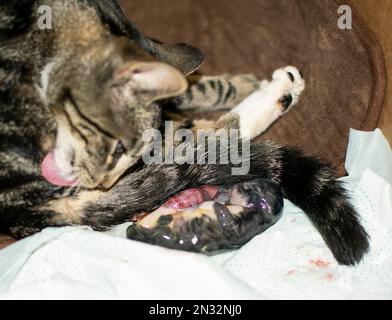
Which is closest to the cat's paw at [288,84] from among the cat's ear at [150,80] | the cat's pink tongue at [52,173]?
the cat's ear at [150,80]

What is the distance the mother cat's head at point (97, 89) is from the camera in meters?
1.17

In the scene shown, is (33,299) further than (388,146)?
No

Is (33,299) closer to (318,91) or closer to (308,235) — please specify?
(308,235)

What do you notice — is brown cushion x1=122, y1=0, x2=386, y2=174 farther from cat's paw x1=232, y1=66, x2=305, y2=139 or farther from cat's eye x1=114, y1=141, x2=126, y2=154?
cat's eye x1=114, y1=141, x2=126, y2=154

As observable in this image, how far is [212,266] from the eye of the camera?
1.25 m

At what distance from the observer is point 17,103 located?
4.41 feet

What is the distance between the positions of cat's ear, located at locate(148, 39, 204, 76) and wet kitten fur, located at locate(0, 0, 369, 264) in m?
0.09

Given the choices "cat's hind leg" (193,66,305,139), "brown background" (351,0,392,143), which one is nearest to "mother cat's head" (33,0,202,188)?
"cat's hind leg" (193,66,305,139)

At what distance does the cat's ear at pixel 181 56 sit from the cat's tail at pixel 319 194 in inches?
11.8

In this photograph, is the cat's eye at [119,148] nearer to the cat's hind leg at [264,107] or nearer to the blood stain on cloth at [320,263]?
the cat's hind leg at [264,107]

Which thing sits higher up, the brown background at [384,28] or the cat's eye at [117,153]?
the brown background at [384,28]
